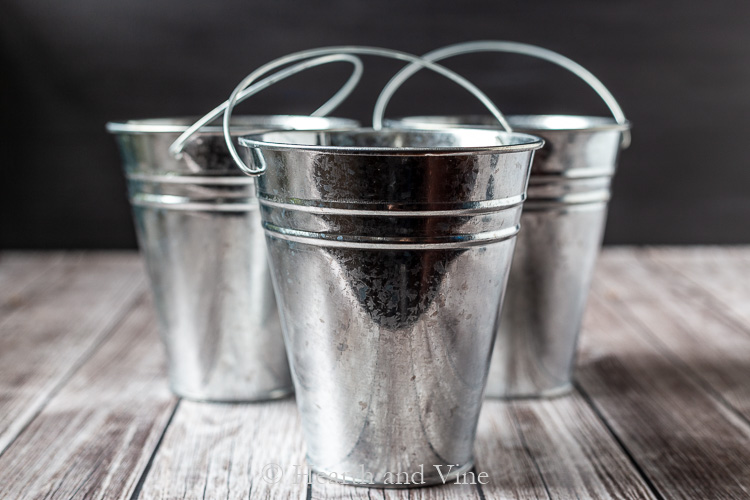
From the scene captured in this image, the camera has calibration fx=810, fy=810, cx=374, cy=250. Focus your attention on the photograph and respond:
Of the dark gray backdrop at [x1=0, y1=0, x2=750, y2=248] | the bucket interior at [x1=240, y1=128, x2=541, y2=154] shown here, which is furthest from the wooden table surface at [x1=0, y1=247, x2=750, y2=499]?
the dark gray backdrop at [x1=0, y1=0, x2=750, y2=248]

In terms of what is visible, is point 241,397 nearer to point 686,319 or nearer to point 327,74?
point 686,319

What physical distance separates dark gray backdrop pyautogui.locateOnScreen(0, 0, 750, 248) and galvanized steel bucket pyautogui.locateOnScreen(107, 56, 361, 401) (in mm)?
1119

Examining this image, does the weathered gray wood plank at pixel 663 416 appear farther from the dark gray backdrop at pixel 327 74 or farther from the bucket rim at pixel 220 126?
the dark gray backdrop at pixel 327 74

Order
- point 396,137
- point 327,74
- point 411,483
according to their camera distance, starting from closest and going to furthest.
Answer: point 411,483
point 396,137
point 327,74

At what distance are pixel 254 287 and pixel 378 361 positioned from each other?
1.34ft

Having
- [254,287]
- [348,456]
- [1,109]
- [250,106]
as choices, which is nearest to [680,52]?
[250,106]

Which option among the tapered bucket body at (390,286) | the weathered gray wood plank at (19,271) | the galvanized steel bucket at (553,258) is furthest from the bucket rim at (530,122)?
the weathered gray wood plank at (19,271)

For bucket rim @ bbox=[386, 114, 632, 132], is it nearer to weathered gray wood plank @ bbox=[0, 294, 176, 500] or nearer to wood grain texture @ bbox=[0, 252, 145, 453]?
weathered gray wood plank @ bbox=[0, 294, 176, 500]

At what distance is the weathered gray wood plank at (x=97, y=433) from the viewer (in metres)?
1.17

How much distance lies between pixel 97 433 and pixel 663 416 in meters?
0.97

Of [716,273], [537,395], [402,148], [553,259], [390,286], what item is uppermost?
[402,148]

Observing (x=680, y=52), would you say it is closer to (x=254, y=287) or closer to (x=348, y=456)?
Result: (x=254, y=287)

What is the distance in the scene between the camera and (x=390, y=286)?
3.42 ft

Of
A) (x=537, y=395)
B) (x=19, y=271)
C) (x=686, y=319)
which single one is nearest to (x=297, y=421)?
(x=537, y=395)
